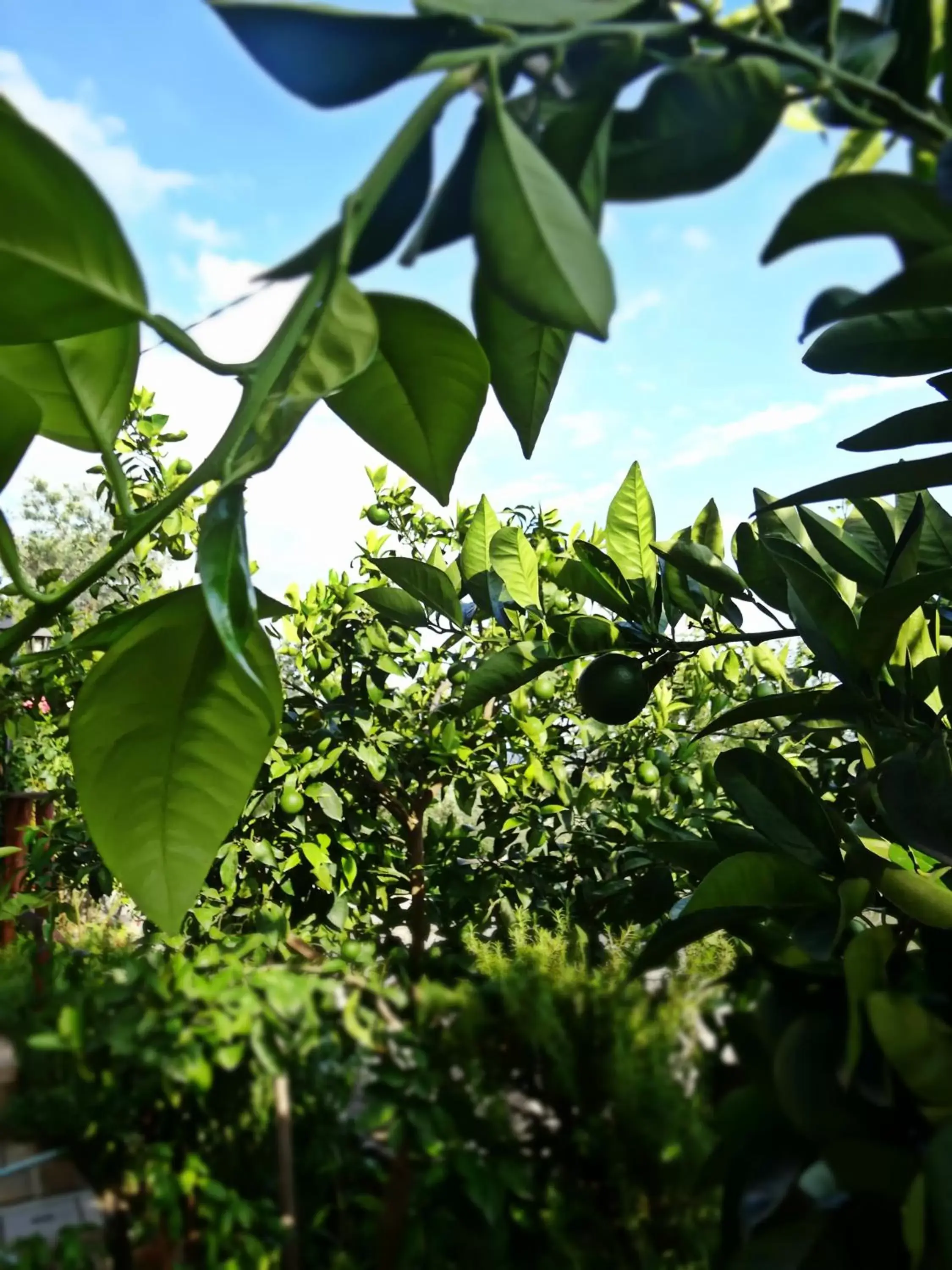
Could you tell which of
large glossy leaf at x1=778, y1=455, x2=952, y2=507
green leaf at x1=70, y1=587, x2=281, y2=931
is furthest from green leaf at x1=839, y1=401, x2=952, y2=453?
green leaf at x1=70, y1=587, x2=281, y2=931

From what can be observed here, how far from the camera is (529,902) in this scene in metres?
1.10

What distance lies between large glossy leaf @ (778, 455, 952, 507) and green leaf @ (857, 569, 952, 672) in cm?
3

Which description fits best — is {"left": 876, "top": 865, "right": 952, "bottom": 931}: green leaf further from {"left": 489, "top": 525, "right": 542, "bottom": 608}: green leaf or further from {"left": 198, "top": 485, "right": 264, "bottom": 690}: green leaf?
{"left": 489, "top": 525, "right": 542, "bottom": 608}: green leaf

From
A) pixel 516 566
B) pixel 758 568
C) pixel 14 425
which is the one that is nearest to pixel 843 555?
pixel 758 568

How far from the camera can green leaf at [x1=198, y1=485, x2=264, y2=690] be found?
0.20m

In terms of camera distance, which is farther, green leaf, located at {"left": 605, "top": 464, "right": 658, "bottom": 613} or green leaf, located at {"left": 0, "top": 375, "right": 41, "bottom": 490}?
green leaf, located at {"left": 605, "top": 464, "right": 658, "bottom": 613}

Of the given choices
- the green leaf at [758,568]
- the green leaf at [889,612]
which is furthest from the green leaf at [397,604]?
the green leaf at [889,612]

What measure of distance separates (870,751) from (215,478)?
337 mm

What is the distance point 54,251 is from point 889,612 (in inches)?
11.7

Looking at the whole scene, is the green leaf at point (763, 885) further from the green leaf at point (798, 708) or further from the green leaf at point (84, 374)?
the green leaf at point (84, 374)

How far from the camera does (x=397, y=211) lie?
22cm

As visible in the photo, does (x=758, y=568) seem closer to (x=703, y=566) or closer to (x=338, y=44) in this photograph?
(x=703, y=566)

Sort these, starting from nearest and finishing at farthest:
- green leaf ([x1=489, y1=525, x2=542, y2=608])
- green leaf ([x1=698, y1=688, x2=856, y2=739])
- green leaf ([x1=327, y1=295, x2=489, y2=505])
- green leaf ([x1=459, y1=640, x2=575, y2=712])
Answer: green leaf ([x1=327, y1=295, x2=489, y2=505])
green leaf ([x1=698, y1=688, x2=856, y2=739])
green leaf ([x1=459, y1=640, x2=575, y2=712])
green leaf ([x1=489, y1=525, x2=542, y2=608])

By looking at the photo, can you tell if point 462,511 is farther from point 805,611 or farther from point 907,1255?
point 907,1255
